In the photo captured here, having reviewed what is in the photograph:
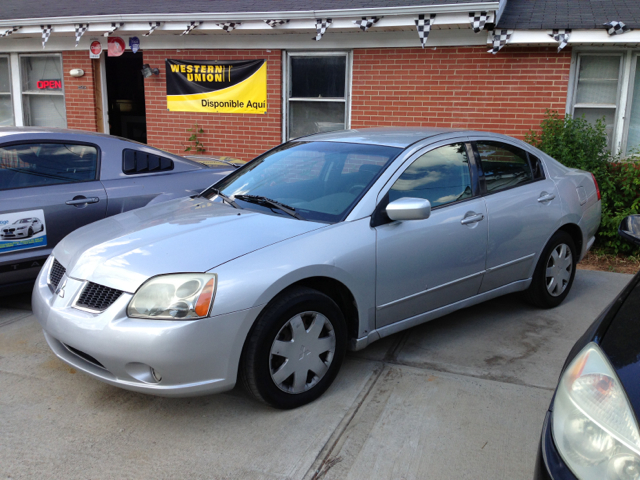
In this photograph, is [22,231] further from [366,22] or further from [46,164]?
[366,22]

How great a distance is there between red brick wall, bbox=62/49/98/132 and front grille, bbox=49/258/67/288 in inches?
280

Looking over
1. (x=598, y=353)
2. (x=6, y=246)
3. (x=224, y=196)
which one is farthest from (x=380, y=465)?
(x=6, y=246)

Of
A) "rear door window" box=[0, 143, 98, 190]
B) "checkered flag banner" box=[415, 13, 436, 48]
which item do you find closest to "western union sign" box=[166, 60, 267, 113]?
"checkered flag banner" box=[415, 13, 436, 48]

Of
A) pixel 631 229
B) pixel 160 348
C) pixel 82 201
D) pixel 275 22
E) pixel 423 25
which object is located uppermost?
pixel 275 22

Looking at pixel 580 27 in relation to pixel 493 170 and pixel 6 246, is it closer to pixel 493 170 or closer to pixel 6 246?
pixel 493 170

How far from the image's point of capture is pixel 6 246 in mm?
4457

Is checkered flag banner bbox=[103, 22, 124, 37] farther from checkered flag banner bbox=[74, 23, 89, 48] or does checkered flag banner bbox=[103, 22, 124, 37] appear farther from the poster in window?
the poster in window

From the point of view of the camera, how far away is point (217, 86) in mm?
9117

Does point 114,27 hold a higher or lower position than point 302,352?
higher

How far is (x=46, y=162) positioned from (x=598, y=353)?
4.58 m

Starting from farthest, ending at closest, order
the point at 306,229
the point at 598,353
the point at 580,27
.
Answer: the point at 580,27
the point at 306,229
the point at 598,353

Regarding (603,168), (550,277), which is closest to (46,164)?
(550,277)

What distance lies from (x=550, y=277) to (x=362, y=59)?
15.2 ft

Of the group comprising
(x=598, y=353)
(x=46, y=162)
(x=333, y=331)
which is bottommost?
(x=333, y=331)
